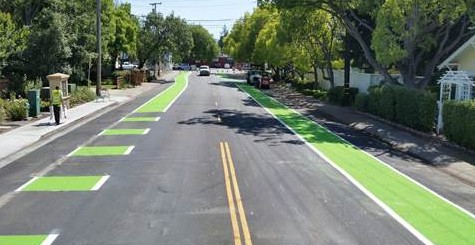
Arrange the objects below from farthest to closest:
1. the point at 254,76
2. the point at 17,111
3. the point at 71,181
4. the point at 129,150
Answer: the point at 254,76 → the point at 17,111 → the point at 129,150 → the point at 71,181

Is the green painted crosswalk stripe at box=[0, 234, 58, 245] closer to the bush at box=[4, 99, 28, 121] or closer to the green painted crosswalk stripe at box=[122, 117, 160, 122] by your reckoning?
the bush at box=[4, 99, 28, 121]

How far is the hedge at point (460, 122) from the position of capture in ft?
65.5

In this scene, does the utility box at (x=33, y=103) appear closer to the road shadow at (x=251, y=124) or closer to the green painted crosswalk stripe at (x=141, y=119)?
the green painted crosswalk stripe at (x=141, y=119)

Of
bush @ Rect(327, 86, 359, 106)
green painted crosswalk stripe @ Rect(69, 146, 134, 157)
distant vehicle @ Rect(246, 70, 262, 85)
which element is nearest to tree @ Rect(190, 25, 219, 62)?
distant vehicle @ Rect(246, 70, 262, 85)

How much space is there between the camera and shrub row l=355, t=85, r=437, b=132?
81.5 feet

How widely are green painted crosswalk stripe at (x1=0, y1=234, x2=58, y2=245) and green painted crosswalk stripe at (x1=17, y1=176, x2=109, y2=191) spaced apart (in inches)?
142

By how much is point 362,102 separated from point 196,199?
80.0ft

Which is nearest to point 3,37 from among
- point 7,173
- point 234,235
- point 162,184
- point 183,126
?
point 183,126

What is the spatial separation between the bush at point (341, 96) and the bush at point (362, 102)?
4449 millimetres

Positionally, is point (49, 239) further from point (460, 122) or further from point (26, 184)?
point (460, 122)

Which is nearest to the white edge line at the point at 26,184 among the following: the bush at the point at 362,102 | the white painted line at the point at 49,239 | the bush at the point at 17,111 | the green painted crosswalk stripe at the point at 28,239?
the green painted crosswalk stripe at the point at 28,239

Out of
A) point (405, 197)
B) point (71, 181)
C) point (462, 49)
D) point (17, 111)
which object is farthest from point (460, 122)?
point (17, 111)

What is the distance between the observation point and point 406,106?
2692 centimetres

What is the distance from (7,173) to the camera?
1515 cm
